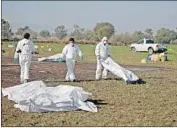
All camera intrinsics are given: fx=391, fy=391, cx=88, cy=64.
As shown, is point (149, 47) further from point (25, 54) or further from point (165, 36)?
point (165, 36)

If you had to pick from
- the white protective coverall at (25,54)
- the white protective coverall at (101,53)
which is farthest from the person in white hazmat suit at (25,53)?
the white protective coverall at (101,53)

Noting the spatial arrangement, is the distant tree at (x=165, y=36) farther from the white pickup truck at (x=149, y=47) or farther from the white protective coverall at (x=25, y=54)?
the white protective coverall at (x=25, y=54)

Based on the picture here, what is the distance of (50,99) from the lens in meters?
8.68

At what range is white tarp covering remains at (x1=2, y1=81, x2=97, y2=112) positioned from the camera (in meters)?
8.48

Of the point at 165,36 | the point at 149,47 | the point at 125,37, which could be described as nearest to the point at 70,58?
the point at 149,47

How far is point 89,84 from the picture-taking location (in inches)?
512

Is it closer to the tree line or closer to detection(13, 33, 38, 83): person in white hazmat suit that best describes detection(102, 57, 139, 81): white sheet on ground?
detection(13, 33, 38, 83): person in white hazmat suit

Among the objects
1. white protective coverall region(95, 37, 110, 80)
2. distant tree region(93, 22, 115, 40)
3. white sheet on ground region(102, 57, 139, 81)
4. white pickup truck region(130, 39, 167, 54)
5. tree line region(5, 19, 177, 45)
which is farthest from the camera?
distant tree region(93, 22, 115, 40)

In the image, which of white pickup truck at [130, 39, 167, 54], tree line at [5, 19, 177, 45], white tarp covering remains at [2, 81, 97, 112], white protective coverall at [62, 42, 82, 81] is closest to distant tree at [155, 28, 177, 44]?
tree line at [5, 19, 177, 45]

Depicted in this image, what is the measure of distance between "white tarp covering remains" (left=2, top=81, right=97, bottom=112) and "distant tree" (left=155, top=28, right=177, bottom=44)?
64.3 metres

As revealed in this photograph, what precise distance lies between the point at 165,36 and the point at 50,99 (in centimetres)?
6796

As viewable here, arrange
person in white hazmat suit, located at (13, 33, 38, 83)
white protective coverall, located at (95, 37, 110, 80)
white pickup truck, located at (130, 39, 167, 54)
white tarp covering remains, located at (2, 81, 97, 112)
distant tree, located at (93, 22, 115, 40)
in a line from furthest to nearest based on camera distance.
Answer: distant tree, located at (93, 22, 115, 40) < white pickup truck, located at (130, 39, 167, 54) < white protective coverall, located at (95, 37, 110, 80) < person in white hazmat suit, located at (13, 33, 38, 83) < white tarp covering remains, located at (2, 81, 97, 112)

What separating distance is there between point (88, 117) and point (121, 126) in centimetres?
95

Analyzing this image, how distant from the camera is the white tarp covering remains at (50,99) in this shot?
8477mm
